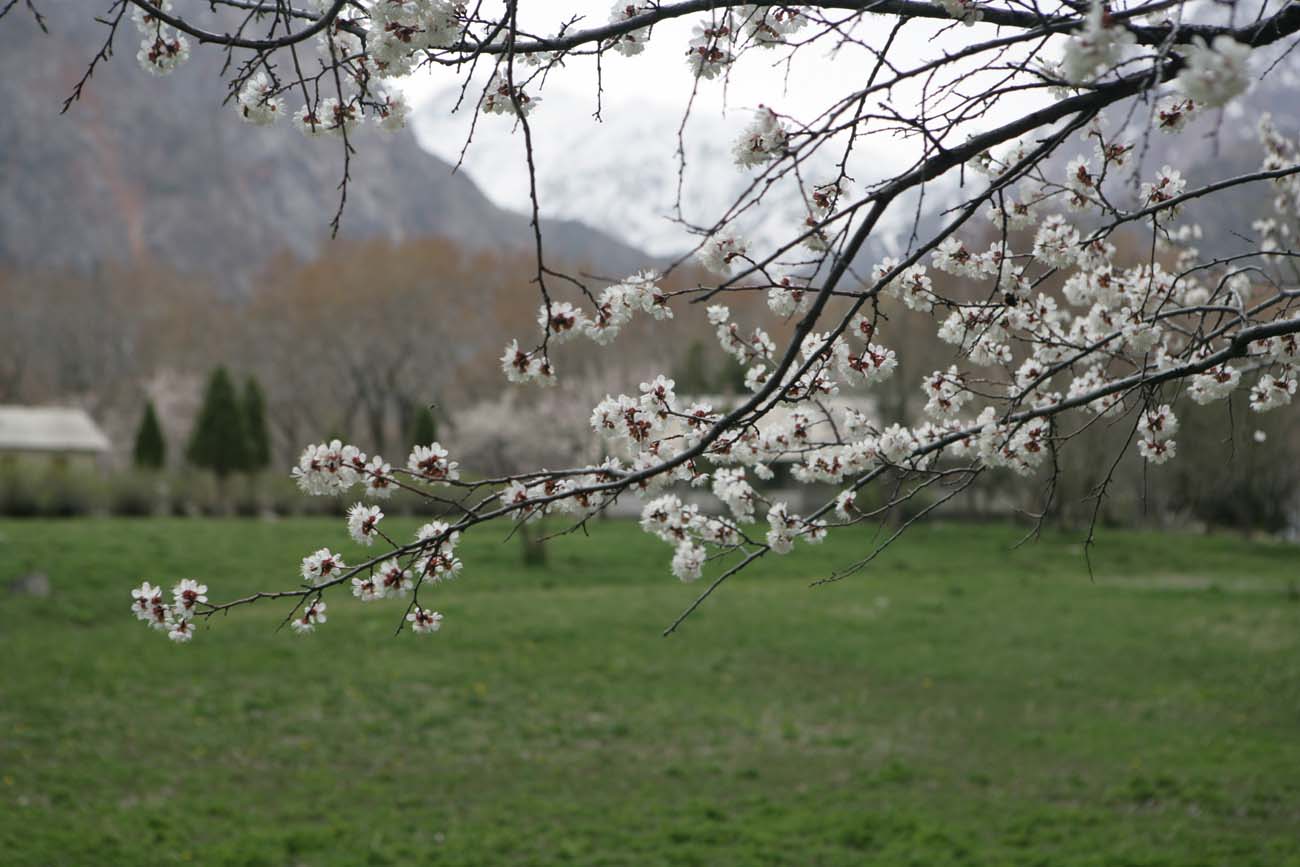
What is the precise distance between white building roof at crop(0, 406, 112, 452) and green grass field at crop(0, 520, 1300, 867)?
16.7 meters

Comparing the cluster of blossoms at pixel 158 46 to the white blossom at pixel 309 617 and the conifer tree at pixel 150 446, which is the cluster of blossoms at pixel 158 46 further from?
the conifer tree at pixel 150 446

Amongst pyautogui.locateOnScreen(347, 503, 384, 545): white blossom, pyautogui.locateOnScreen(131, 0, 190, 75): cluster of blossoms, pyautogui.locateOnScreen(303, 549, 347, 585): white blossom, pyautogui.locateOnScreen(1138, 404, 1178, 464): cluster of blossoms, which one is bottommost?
pyautogui.locateOnScreen(303, 549, 347, 585): white blossom

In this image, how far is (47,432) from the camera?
2988 centimetres

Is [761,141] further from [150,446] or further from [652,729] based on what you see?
[150,446]

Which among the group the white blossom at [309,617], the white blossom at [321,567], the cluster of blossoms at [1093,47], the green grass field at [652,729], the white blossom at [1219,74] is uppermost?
the cluster of blossoms at [1093,47]

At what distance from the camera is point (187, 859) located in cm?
545

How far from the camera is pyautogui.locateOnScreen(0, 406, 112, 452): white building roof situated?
29078mm

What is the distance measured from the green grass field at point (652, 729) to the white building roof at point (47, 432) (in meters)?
16.7

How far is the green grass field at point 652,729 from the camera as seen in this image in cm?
580

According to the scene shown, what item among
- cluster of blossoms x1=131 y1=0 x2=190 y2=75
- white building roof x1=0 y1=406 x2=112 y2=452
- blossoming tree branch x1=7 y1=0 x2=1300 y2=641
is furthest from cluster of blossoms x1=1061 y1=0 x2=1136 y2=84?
white building roof x1=0 y1=406 x2=112 y2=452

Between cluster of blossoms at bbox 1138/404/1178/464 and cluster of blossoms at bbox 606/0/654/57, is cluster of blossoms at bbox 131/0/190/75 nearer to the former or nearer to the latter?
cluster of blossoms at bbox 606/0/654/57

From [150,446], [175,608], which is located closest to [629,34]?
[175,608]

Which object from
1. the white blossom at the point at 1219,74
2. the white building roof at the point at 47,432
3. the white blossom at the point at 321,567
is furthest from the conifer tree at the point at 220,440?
the white blossom at the point at 1219,74

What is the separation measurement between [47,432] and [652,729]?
91.3ft
